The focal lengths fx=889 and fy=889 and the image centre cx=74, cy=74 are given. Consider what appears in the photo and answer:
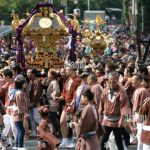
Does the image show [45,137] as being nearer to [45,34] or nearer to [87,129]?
[87,129]

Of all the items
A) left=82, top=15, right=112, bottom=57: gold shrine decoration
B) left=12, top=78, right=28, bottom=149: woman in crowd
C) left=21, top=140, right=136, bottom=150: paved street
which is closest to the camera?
left=12, top=78, right=28, bottom=149: woman in crowd

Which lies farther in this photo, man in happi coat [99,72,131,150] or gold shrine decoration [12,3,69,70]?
gold shrine decoration [12,3,69,70]

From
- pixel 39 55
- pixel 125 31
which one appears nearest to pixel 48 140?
pixel 39 55

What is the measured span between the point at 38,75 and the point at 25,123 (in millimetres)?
2837

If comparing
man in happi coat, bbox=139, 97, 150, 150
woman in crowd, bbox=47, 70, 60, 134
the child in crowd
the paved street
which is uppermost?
man in happi coat, bbox=139, 97, 150, 150

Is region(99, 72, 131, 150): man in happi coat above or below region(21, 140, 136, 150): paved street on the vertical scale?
above

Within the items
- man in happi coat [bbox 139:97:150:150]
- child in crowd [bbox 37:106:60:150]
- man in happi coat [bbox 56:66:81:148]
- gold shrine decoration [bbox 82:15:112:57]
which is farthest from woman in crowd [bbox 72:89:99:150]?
gold shrine decoration [bbox 82:15:112:57]

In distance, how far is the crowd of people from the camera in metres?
13.8

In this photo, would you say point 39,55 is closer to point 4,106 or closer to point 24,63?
point 24,63

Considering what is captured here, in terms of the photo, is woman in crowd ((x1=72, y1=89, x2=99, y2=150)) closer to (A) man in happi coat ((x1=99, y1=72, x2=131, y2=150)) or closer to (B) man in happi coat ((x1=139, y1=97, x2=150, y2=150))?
(B) man in happi coat ((x1=139, y1=97, x2=150, y2=150))

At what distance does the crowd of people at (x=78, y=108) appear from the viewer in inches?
545

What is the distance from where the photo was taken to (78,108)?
16.4m

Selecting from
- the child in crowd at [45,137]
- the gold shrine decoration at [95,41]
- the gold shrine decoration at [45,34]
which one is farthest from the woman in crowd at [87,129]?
the gold shrine decoration at [95,41]

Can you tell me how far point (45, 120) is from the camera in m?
14.0
